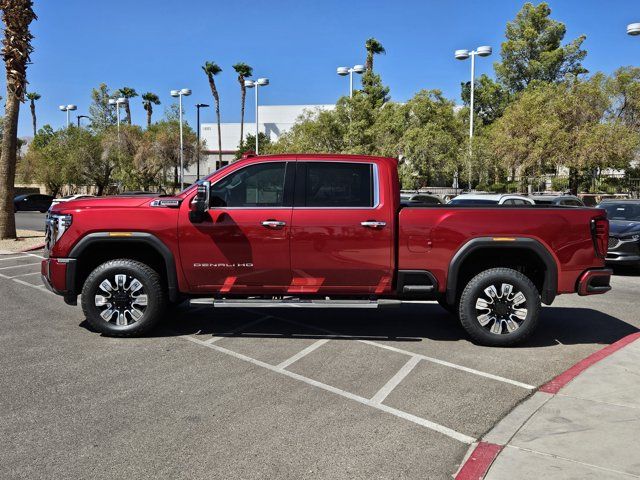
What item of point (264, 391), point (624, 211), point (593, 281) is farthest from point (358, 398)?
point (624, 211)

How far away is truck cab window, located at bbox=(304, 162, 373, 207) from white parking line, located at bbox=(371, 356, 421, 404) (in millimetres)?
1782

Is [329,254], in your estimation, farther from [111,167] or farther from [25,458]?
[111,167]

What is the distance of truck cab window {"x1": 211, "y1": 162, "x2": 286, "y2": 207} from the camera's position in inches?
247

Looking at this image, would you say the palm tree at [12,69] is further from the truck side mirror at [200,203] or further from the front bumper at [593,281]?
the front bumper at [593,281]

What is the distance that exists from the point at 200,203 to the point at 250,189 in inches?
24.7

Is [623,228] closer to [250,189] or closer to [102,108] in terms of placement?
[250,189]

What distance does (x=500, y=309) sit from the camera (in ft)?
20.4

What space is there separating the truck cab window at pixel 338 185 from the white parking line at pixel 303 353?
162cm

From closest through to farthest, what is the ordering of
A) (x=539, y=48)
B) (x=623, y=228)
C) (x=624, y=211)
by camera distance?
(x=623, y=228) → (x=624, y=211) → (x=539, y=48)

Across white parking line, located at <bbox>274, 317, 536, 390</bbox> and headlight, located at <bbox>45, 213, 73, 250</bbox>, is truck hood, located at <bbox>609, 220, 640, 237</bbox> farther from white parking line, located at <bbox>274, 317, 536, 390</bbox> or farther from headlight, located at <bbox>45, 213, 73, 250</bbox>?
headlight, located at <bbox>45, 213, 73, 250</bbox>

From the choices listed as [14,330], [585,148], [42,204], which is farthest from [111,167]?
[14,330]

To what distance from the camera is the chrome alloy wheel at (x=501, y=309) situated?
6.16m

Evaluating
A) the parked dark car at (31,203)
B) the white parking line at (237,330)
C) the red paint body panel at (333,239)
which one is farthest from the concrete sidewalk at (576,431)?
the parked dark car at (31,203)

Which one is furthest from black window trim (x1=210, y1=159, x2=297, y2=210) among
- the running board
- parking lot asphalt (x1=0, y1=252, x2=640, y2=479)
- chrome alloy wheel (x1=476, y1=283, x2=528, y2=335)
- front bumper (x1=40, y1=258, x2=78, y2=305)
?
chrome alloy wheel (x1=476, y1=283, x2=528, y2=335)
